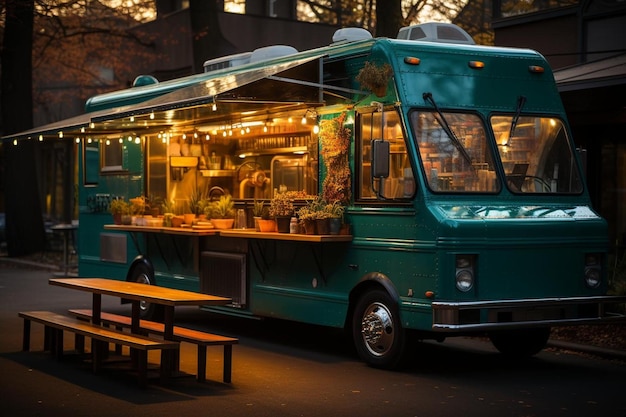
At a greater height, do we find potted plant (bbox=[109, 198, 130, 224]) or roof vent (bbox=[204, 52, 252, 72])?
roof vent (bbox=[204, 52, 252, 72])

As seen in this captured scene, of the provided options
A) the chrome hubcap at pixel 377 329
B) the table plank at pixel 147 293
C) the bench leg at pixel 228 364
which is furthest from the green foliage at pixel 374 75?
the bench leg at pixel 228 364

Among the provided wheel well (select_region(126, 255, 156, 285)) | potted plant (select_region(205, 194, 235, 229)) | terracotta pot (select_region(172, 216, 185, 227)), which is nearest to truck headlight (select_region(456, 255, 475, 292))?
potted plant (select_region(205, 194, 235, 229))

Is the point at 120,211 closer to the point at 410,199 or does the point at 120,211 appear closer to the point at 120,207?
the point at 120,207

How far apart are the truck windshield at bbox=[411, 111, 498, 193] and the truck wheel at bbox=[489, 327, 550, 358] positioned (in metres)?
1.66

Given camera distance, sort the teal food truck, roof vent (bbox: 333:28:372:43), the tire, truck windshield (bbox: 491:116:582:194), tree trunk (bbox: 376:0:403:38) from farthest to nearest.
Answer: tree trunk (bbox: 376:0:403:38)
the tire
roof vent (bbox: 333:28:372:43)
truck windshield (bbox: 491:116:582:194)
the teal food truck

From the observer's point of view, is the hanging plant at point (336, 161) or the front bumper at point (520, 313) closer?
the front bumper at point (520, 313)

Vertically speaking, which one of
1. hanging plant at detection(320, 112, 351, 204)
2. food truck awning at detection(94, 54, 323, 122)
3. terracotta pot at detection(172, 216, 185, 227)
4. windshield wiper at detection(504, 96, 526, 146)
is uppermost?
food truck awning at detection(94, 54, 323, 122)

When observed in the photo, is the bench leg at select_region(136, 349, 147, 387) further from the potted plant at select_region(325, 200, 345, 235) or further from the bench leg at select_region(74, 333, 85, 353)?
the potted plant at select_region(325, 200, 345, 235)

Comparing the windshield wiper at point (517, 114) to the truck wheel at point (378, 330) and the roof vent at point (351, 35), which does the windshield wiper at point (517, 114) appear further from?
the truck wheel at point (378, 330)

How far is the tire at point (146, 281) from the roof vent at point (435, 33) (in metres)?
5.46

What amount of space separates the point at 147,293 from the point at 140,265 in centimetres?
564

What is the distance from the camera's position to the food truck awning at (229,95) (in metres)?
12.4

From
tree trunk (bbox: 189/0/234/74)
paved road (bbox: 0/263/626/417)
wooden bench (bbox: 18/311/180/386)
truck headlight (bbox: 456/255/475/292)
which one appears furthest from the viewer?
tree trunk (bbox: 189/0/234/74)

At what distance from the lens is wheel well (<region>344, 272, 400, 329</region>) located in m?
11.4
